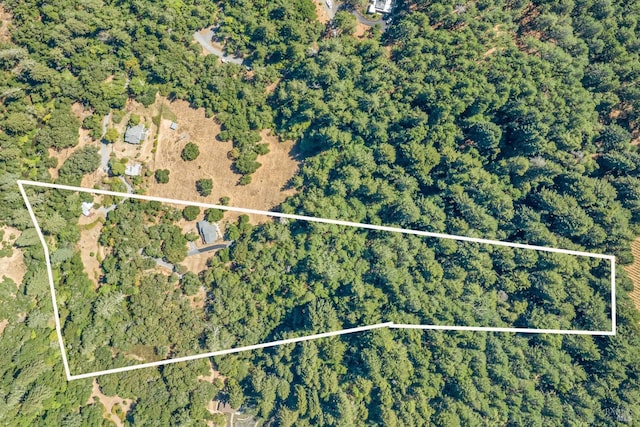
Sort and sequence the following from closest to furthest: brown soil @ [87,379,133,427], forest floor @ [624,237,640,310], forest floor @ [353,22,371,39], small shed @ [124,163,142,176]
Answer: forest floor @ [624,237,640,310]
brown soil @ [87,379,133,427]
small shed @ [124,163,142,176]
forest floor @ [353,22,371,39]

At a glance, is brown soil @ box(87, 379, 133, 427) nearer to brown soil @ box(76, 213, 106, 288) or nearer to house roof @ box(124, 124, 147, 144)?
brown soil @ box(76, 213, 106, 288)

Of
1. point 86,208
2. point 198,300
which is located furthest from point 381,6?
point 86,208

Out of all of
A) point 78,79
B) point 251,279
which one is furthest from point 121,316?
point 78,79

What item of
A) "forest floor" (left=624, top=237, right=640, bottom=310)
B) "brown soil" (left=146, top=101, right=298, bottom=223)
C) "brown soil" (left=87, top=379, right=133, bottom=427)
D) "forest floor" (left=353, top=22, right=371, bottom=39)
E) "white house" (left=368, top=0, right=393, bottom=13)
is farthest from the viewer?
"brown soil" (left=146, top=101, right=298, bottom=223)

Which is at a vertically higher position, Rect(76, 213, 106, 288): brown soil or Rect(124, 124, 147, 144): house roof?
Rect(124, 124, 147, 144): house roof

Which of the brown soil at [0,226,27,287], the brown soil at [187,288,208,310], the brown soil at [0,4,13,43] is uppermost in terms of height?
the brown soil at [0,4,13,43]

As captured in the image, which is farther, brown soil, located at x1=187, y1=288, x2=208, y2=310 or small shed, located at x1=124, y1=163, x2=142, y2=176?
brown soil, located at x1=187, y1=288, x2=208, y2=310

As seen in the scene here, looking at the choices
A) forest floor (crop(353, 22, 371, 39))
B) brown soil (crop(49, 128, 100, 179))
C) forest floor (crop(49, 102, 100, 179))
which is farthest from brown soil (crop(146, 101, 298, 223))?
forest floor (crop(353, 22, 371, 39))
